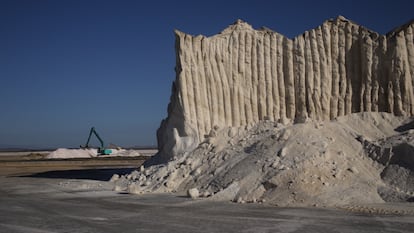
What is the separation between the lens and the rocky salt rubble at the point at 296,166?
484 inches

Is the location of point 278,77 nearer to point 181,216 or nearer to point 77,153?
point 181,216

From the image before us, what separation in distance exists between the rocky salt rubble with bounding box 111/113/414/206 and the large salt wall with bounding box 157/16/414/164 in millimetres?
765

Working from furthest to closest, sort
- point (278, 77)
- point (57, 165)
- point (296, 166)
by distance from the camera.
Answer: point (57, 165)
point (278, 77)
point (296, 166)

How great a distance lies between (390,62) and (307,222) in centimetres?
885

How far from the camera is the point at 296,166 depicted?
13031mm

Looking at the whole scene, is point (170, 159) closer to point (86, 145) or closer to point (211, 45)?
point (211, 45)

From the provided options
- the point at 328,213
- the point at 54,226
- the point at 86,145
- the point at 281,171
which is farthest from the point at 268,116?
the point at 86,145

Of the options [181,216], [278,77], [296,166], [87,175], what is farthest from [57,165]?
[181,216]

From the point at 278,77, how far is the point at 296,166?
531 cm

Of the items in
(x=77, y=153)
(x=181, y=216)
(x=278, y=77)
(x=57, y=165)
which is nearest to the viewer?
(x=181, y=216)

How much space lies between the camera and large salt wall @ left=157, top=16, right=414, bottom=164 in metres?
16.4

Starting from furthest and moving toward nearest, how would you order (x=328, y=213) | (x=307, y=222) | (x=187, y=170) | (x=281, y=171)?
(x=187, y=170)
(x=281, y=171)
(x=328, y=213)
(x=307, y=222)

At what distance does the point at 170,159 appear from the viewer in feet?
58.0

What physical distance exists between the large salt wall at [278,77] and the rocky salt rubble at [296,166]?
76 centimetres
